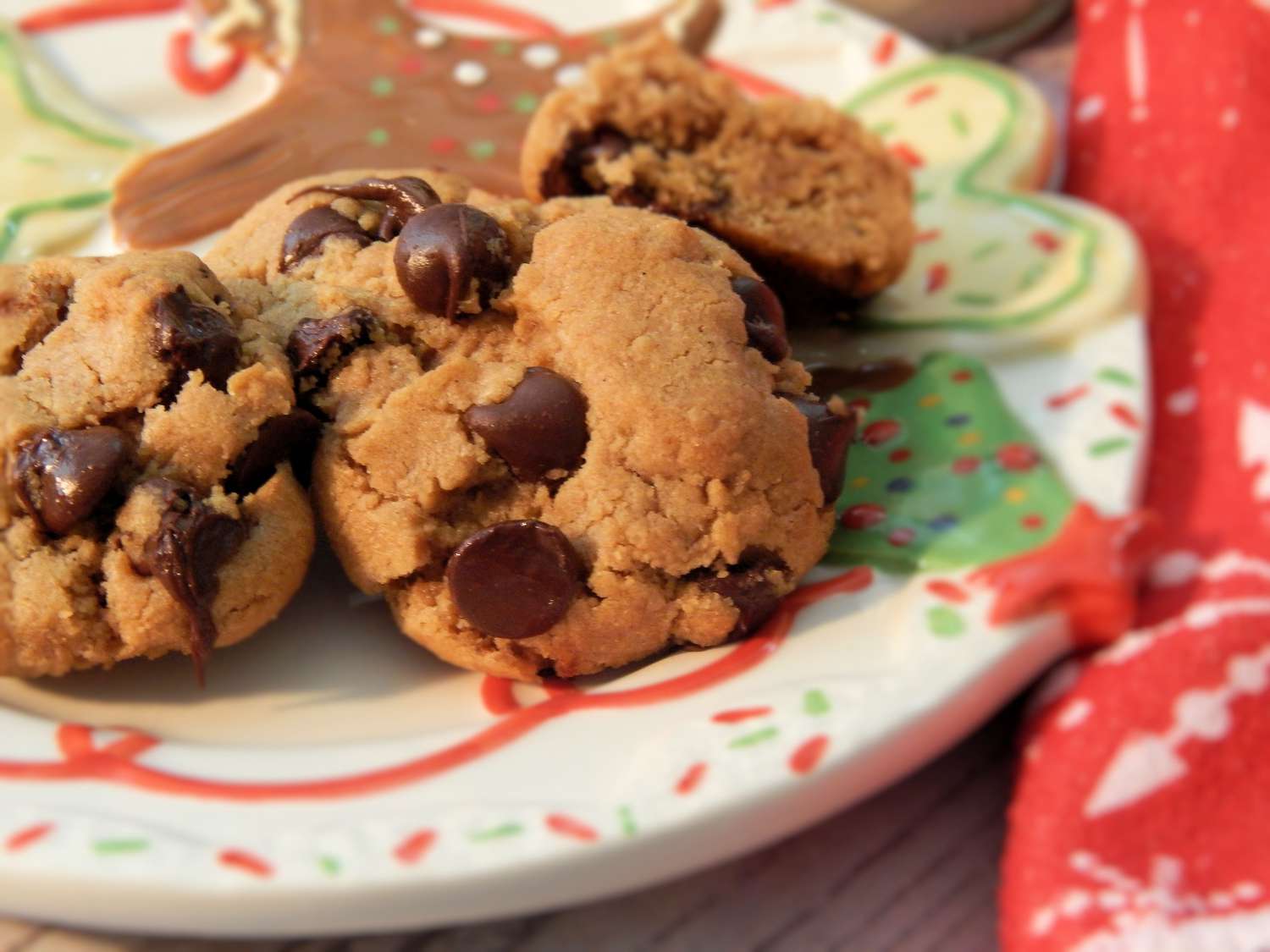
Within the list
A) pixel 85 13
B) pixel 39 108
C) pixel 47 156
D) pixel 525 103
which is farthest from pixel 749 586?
pixel 85 13

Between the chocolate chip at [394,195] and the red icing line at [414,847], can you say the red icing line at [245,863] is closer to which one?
the red icing line at [414,847]

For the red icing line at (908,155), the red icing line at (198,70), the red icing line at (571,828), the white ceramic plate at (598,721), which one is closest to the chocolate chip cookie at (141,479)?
the white ceramic plate at (598,721)

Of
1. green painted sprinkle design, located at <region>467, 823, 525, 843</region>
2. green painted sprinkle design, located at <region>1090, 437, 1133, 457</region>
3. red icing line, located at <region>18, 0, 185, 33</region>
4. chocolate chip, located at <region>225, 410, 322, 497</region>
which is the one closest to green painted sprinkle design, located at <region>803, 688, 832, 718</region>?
green painted sprinkle design, located at <region>467, 823, 525, 843</region>

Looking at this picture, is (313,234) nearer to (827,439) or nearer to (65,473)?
(65,473)

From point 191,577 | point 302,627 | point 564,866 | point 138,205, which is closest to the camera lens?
point 564,866

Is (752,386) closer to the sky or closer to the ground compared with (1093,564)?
closer to the sky

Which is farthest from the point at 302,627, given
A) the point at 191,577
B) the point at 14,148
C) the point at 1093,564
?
the point at 14,148

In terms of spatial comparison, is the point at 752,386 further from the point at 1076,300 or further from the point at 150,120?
the point at 150,120
